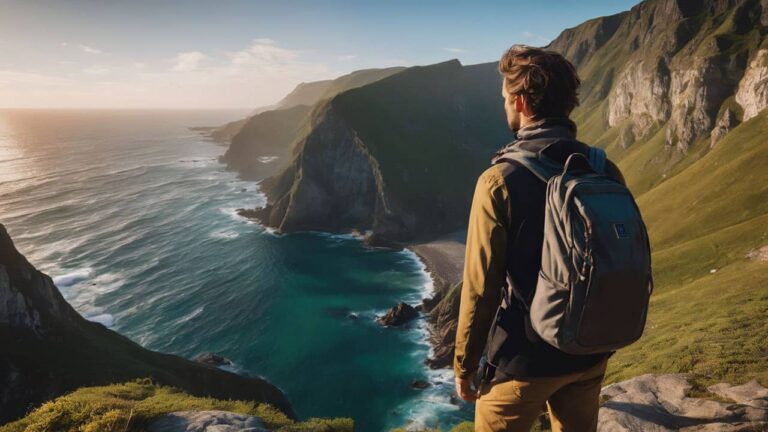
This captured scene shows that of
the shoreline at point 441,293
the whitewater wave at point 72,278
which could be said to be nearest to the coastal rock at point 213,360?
the shoreline at point 441,293

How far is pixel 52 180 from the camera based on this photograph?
153 m

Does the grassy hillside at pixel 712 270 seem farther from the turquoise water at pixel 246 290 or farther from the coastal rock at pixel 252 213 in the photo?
the coastal rock at pixel 252 213

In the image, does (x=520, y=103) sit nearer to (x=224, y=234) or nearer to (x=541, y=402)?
(x=541, y=402)

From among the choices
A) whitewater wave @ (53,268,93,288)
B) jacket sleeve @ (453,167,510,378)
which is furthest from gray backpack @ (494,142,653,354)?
whitewater wave @ (53,268,93,288)

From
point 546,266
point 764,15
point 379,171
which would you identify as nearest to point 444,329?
point 546,266

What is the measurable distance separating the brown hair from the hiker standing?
0.4 inches

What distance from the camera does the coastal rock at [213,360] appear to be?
167ft

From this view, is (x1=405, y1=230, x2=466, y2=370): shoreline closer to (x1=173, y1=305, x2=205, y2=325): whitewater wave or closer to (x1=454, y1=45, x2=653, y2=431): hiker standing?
(x1=173, y1=305, x2=205, y2=325): whitewater wave

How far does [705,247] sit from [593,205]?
4625cm

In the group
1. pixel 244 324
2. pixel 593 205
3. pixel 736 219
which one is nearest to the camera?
pixel 593 205

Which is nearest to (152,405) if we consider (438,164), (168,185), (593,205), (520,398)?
(520,398)

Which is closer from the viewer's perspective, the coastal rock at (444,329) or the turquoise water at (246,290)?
the turquoise water at (246,290)

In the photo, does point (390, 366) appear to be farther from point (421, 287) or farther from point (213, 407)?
point (213, 407)

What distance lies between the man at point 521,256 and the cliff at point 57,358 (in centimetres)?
3248
